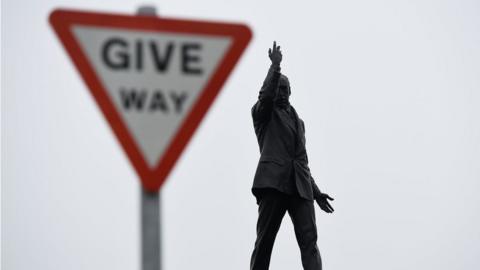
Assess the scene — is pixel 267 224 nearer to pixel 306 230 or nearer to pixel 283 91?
pixel 306 230

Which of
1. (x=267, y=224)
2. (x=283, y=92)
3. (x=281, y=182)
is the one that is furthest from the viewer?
(x=283, y=92)

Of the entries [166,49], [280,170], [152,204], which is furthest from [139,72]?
[280,170]

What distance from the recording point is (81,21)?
3.20 meters

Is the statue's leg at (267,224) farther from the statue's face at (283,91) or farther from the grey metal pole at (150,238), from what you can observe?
the grey metal pole at (150,238)

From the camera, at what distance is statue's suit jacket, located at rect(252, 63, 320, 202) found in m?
9.55

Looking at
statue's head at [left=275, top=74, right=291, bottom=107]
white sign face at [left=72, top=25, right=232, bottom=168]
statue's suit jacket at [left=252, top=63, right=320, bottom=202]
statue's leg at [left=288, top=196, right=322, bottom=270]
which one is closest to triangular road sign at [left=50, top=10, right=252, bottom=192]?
white sign face at [left=72, top=25, right=232, bottom=168]

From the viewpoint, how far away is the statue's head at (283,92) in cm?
979

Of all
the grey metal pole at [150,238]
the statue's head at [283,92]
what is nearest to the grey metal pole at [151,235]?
the grey metal pole at [150,238]

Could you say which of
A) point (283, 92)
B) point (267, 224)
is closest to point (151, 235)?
point (267, 224)

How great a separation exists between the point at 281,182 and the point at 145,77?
6.52m

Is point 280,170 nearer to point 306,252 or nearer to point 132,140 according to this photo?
point 306,252

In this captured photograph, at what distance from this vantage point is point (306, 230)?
9.58 metres

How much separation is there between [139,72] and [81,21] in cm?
29

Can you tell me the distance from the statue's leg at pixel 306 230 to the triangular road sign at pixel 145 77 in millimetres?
6447
